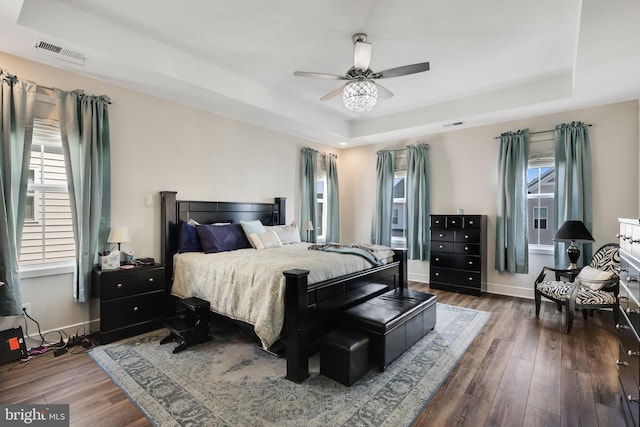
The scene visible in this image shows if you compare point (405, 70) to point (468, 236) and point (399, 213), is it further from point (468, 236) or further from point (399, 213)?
point (399, 213)

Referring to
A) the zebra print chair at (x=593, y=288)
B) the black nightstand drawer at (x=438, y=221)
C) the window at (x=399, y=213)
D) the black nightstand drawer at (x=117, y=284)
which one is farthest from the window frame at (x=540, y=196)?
the black nightstand drawer at (x=117, y=284)

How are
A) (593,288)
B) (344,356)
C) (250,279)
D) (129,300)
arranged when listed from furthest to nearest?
(593,288) → (129,300) → (250,279) → (344,356)

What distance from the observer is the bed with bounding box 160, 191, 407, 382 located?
244 cm

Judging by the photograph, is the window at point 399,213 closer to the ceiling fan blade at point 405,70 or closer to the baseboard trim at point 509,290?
the baseboard trim at point 509,290

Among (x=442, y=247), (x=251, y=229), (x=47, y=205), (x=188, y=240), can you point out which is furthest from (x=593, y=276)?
(x=47, y=205)

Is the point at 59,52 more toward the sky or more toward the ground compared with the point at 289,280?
more toward the sky

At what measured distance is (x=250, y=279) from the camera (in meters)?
2.77

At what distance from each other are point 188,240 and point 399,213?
13.5ft

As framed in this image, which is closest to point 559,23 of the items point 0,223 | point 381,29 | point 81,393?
point 381,29

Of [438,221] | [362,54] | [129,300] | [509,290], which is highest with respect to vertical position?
[362,54]

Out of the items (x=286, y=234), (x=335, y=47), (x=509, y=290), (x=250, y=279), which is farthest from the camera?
(x=509, y=290)

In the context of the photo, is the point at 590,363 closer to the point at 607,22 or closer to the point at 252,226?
the point at 607,22

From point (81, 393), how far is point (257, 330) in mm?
1333

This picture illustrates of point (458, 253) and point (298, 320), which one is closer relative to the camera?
point (298, 320)
